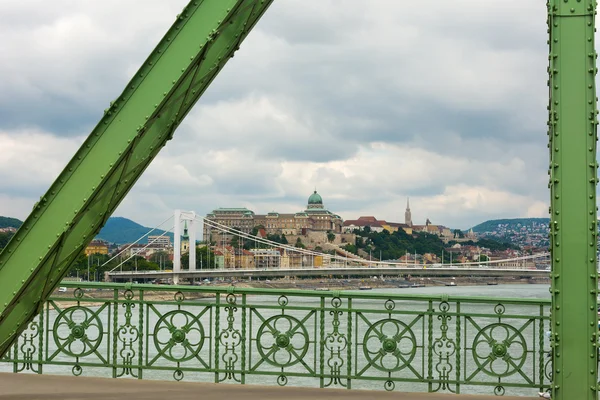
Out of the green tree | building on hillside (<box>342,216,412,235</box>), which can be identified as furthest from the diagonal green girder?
→ building on hillside (<box>342,216,412,235</box>)

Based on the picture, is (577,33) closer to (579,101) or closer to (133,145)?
(579,101)

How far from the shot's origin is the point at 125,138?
8.82 ft

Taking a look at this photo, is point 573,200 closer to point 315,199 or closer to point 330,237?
point 330,237

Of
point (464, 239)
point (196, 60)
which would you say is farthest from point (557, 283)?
point (464, 239)

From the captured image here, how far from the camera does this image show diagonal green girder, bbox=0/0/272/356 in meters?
2.68

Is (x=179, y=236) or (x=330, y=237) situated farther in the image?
(x=330, y=237)

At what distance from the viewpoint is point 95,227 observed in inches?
109

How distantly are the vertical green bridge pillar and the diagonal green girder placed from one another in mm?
1290

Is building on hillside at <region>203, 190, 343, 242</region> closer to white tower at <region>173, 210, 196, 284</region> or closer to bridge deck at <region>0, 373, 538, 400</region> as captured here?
white tower at <region>173, 210, 196, 284</region>

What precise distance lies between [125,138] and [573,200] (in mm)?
1836

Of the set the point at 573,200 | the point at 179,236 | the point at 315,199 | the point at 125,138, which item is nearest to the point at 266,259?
the point at 179,236

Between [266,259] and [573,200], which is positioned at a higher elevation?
[573,200]

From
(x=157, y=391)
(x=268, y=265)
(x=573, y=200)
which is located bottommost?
(x=268, y=265)

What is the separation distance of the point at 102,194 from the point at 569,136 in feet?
6.32
